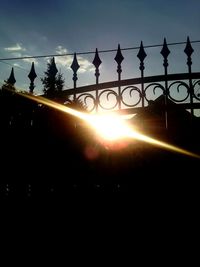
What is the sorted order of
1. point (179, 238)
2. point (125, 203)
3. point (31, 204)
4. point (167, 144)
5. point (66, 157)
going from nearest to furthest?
1. point (179, 238)
2. point (125, 203)
3. point (31, 204)
4. point (167, 144)
5. point (66, 157)

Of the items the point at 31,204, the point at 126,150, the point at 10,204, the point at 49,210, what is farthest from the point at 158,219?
the point at 10,204

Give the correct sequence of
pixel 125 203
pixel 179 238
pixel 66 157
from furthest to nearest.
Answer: pixel 66 157
pixel 125 203
pixel 179 238

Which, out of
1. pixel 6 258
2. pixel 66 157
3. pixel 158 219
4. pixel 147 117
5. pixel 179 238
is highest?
pixel 147 117

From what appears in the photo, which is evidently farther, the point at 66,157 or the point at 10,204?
the point at 66,157

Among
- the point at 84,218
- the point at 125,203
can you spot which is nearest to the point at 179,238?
the point at 125,203

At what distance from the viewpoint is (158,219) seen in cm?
259

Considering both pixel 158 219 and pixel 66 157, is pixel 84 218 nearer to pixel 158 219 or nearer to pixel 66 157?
pixel 158 219

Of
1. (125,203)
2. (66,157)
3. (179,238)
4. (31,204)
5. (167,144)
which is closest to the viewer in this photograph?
(179,238)

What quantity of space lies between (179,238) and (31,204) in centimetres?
159

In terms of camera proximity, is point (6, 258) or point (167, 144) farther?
point (167, 144)

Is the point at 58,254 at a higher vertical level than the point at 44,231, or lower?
lower

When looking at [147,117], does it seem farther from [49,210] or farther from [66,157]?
[49,210]

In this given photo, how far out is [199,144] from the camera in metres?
3.28

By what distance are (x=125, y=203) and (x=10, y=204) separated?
1.30m
